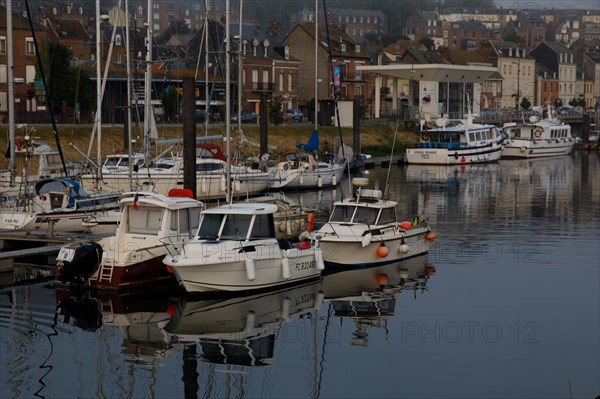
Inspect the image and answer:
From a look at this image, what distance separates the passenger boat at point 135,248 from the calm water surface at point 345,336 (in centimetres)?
64

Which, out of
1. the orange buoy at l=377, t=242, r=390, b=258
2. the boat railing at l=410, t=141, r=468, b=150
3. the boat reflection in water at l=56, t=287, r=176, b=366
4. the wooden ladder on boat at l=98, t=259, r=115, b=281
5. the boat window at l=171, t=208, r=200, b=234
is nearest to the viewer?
the boat reflection in water at l=56, t=287, r=176, b=366

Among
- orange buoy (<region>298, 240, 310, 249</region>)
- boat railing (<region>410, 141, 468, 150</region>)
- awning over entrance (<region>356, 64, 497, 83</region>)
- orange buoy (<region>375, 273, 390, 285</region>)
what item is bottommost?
orange buoy (<region>375, 273, 390, 285</region>)

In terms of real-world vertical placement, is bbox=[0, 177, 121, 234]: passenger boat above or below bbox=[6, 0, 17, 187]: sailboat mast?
below

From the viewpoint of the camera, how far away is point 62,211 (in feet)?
122

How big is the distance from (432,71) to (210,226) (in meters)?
75.3

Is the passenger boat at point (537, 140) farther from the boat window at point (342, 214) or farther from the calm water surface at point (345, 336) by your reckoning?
the boat window at point (342, 214)

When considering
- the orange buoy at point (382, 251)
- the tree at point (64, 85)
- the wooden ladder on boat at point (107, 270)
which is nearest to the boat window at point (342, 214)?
the orange buoy at point (382, 251)

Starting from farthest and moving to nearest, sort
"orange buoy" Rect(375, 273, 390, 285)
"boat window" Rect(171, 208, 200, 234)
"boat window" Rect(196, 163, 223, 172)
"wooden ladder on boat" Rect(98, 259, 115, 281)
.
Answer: "boat window" Rect(196, 163, 223, 172) < "orange buoy" Rect(375, 273, 390, 285) < "boat window" Rect(171, 208, 200, 234) < "wooden ladder on boat" Rect(98, 259, 115, 281)

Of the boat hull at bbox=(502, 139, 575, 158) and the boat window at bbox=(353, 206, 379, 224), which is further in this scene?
the boat hull at bbox=(502, 139, 575, 158)

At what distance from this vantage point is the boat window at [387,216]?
109 ft

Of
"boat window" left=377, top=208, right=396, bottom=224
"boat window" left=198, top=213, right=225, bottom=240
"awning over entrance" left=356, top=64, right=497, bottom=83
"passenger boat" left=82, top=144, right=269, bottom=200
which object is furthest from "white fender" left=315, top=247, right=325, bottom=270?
"awning over entrance" left=356, top=64, right=497, bottom=83

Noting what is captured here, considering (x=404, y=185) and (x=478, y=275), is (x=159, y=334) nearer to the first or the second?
(x=478, y=275)

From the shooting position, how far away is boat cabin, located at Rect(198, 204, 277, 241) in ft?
93.0

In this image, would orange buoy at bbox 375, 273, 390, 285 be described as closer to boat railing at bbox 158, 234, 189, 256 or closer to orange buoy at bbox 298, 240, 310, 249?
orange buoy at bbox 298, 240, 310, 249
